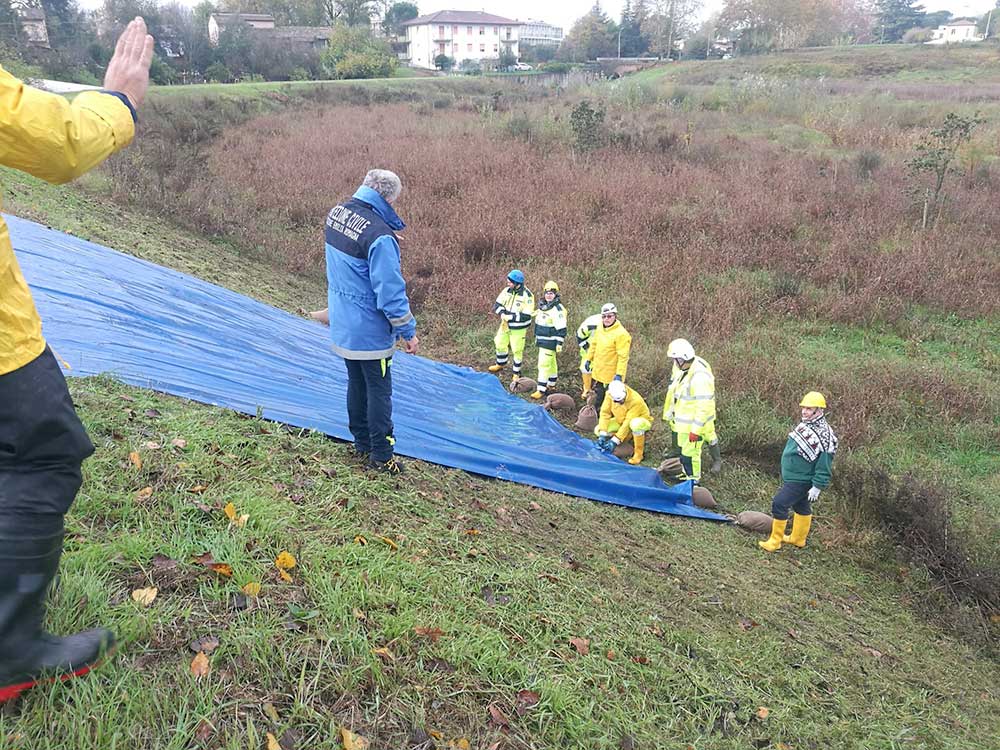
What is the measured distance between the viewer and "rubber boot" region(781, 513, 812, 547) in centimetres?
628

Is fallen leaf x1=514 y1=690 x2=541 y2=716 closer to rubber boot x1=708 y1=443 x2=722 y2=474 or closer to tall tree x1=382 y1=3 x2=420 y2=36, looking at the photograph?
rubber boot x1=708 y1=443 x2=722 y2=474

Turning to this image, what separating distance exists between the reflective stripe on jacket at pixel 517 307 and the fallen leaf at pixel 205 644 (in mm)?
7062

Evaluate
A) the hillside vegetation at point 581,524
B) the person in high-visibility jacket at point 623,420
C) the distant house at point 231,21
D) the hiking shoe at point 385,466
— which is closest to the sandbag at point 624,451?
the person in high-visibility jacket at point 623,420

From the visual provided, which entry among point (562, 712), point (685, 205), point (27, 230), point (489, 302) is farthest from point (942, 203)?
point (27, 230)

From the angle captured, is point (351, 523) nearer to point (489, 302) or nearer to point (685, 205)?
point (489, 302)

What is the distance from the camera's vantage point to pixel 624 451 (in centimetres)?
803

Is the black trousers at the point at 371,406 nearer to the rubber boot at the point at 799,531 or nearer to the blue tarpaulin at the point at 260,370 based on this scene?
the blue tarpaulin at the point at 260,370

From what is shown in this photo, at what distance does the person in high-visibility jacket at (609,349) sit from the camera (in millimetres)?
8164

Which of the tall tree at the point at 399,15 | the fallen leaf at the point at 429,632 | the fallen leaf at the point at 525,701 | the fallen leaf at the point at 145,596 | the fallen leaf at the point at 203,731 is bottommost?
the fallen leaf at the point at 525,701

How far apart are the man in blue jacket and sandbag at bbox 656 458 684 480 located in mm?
3642

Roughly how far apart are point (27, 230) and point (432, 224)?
8.57 meters

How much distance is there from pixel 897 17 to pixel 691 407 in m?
96.3

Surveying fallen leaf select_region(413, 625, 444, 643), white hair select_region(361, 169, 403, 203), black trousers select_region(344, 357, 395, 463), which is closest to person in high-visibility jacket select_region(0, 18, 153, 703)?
fallen leaf select_region(413, 625, 444, 643)

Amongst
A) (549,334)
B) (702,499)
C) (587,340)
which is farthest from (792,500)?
(549,334)
